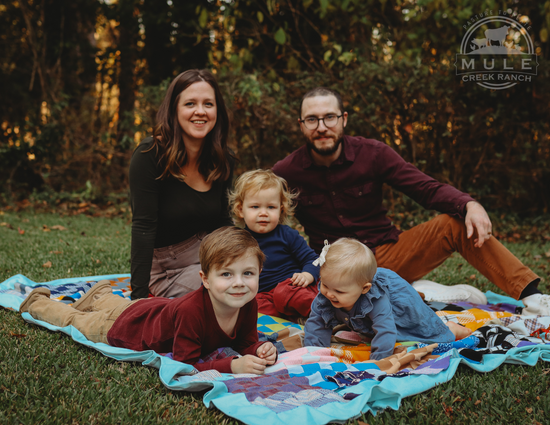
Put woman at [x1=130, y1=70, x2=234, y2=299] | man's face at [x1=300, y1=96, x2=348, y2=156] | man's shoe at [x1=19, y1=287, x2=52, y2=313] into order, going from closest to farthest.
A: man's shoe at [x1=19, y1=287, x2=52, y2=313] < woman at [x1=130, y1=70, x2=234, y2=299] < man's face at [x1=300, y1=96, x2=348, y2=156]

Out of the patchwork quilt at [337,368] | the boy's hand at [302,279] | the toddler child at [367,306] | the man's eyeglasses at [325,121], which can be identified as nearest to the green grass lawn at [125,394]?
the patchwork quilt at [337,368]

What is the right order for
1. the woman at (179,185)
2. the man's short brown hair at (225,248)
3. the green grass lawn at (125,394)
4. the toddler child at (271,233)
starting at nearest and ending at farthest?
the green grass lawn at (125,394), the man's short brown hair at (225,248), the woman at (179,185), the toddler child at (271,233)

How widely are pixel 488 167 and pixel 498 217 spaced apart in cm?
87

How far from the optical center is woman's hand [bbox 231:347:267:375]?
2.26 meters

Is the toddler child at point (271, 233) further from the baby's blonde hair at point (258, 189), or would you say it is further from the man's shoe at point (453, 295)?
the man's shoe at point (453, 295)

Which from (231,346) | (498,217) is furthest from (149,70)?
(231,346)

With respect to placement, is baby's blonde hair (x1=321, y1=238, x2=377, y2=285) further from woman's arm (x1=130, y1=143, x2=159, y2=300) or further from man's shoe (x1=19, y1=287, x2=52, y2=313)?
man's shoe (x1=19, y1=287, x2=52, y2=313)

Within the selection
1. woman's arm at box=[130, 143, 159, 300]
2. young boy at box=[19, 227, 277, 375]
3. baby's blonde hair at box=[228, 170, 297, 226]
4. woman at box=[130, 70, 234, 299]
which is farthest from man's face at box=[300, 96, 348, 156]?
young boy at box=[19, 227, 277, 375]

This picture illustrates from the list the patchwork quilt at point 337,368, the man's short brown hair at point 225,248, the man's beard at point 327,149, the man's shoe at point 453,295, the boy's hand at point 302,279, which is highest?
the man's beard at point 327,149

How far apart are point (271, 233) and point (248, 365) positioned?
4.62ft

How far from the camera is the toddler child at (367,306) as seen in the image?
2.53 m

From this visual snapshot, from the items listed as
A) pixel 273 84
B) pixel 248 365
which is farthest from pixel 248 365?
pixel 273 84

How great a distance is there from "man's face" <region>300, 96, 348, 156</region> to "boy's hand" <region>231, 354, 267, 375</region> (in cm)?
194

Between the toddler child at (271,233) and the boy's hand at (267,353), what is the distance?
91 centimetres
